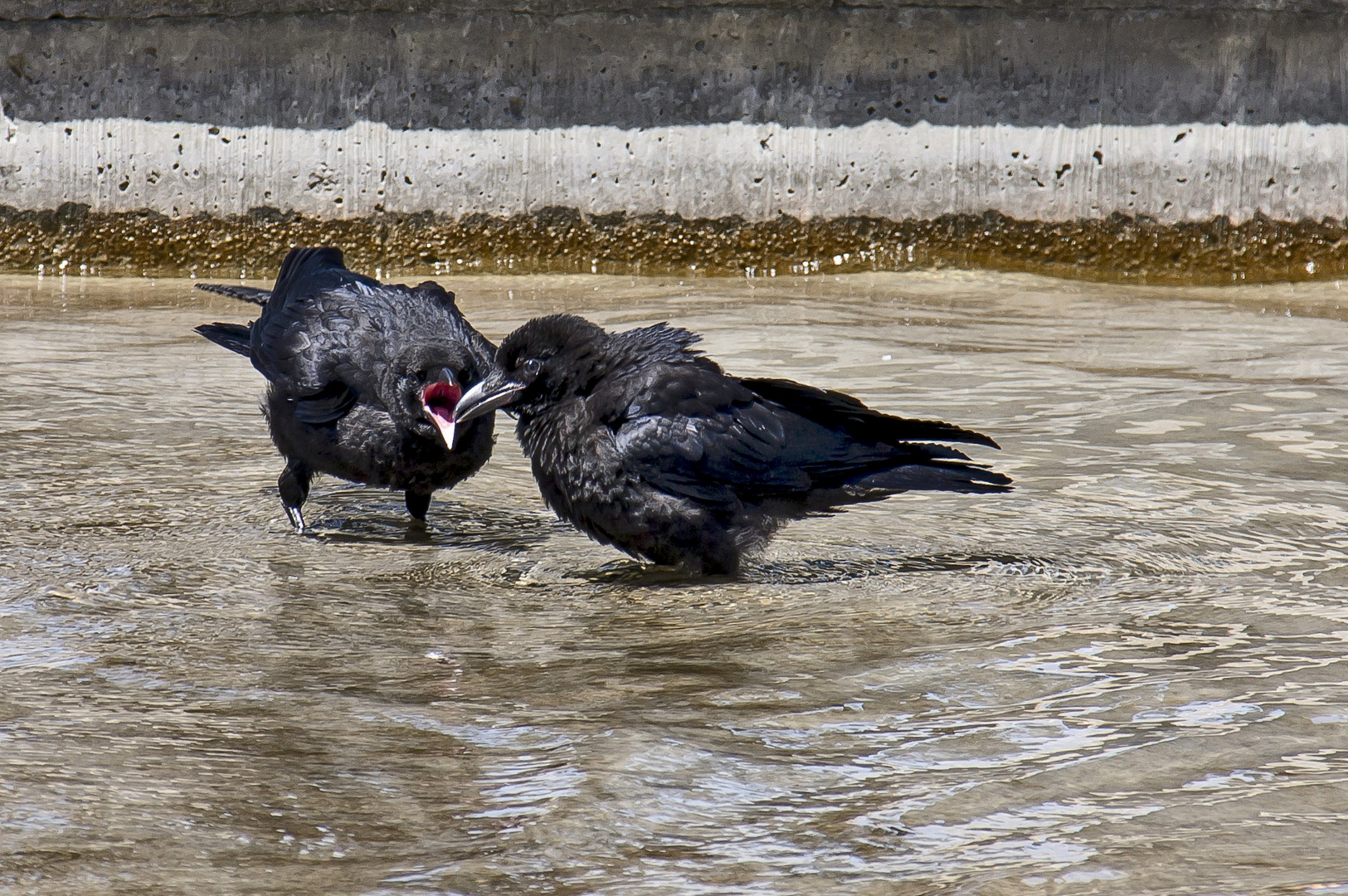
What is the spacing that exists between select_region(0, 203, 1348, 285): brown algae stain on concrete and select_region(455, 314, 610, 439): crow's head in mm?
5280

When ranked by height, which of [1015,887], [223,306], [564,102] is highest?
[564,102]

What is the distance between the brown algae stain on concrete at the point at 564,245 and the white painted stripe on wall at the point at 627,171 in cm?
8

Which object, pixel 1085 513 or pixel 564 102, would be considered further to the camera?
pixel 564 102

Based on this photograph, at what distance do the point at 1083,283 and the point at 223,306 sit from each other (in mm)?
4828

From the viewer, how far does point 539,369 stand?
3.71 m

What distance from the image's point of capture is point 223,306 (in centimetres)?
805

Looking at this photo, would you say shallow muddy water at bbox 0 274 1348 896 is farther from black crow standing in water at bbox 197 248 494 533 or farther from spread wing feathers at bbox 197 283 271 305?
spread wing feathers at bbox 197 283 271 305

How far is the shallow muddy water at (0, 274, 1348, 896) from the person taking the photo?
1938mm

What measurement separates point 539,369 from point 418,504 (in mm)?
623

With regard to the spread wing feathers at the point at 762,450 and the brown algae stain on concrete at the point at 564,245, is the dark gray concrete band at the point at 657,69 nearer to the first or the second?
the brown algae stain on concrete at the point at 564,245

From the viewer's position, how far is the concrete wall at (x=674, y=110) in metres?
8.57

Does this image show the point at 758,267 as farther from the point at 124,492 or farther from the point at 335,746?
the point at 335,746

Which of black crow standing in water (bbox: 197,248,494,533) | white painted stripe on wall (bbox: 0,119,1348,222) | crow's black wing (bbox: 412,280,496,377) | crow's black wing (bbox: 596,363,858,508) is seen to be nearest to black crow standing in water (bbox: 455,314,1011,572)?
crow's black wing (bbox: 596,363,858,508)

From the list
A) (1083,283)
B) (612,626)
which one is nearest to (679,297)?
(1083,283)
